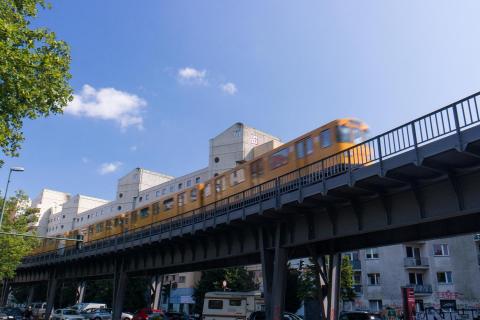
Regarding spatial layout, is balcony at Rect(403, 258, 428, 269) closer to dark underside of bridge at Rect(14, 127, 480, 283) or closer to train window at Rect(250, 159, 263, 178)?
dark underside of bridge at Rect(14, 127, 480, 283)

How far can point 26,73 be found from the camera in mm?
17328

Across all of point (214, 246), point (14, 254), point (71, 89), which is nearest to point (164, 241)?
→ point (214, 246)

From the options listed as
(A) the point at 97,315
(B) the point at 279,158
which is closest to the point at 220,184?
(B) the point at 279,158

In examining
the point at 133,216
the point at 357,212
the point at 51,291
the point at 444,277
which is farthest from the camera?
the point at 51,291

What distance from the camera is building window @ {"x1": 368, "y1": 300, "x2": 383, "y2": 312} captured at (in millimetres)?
45844

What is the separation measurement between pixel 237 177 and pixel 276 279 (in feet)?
26.7

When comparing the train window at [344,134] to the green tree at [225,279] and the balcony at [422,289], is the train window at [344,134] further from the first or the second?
the green tree at [225,279]

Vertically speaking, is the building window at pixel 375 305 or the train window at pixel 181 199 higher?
the train window at pixel 181 199

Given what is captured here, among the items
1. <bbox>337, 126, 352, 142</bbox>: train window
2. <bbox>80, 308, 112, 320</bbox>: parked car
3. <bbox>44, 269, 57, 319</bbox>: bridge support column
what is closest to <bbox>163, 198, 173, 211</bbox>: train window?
<bbox>80, 308, 112, 320</bbox>: parked car

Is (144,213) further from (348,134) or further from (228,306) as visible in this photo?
(348,134)

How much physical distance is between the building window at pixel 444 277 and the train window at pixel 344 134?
107ft

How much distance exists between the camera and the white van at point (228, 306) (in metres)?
27.9

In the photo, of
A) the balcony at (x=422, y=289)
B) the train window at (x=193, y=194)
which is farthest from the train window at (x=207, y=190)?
the balcony at (x=422, y=289)

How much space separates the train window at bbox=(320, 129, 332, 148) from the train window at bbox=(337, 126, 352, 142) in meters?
0.52
